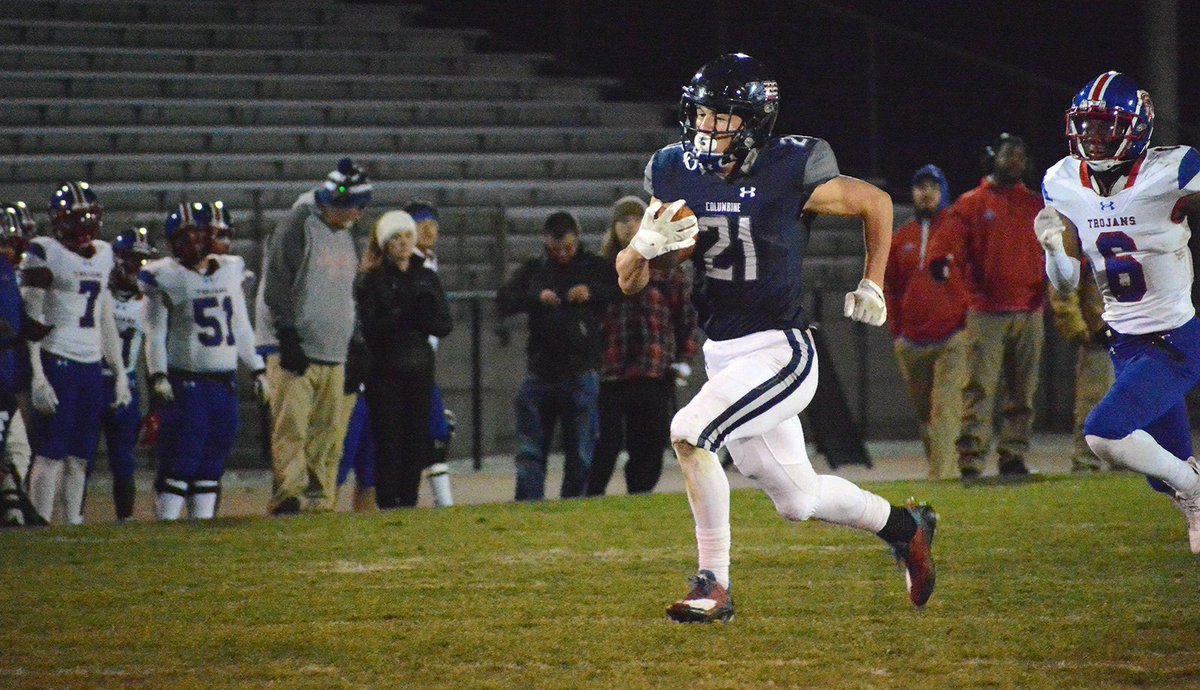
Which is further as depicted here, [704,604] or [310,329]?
[310,329]

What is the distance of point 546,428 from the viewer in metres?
8.84

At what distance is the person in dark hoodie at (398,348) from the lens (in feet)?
27.6

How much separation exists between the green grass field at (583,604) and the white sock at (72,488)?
108 centimetres

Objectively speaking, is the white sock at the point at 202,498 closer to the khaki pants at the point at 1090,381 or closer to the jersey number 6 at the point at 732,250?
the jersey number 6 at the point at 732,250

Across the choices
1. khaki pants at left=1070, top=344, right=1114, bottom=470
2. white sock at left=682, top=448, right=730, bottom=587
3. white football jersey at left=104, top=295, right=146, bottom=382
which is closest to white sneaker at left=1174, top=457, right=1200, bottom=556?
white sock at left=682, top=448, right=730, bottom=587

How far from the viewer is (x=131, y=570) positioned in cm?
613

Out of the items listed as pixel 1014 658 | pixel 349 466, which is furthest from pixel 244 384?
pixel 1014 658

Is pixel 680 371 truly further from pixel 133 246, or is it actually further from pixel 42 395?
pixel 42 395

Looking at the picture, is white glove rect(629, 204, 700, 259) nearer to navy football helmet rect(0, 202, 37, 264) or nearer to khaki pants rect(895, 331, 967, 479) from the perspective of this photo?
navy football helmet rect(0, 202, 37, 264)

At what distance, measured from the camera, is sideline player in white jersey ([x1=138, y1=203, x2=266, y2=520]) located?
8.05 metres

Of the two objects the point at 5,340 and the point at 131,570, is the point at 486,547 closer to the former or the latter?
the point at 131,570

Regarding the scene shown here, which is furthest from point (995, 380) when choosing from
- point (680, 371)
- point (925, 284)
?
point (680, 371)

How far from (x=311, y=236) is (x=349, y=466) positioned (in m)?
1.36

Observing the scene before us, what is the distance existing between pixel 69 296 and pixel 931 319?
4.54m
